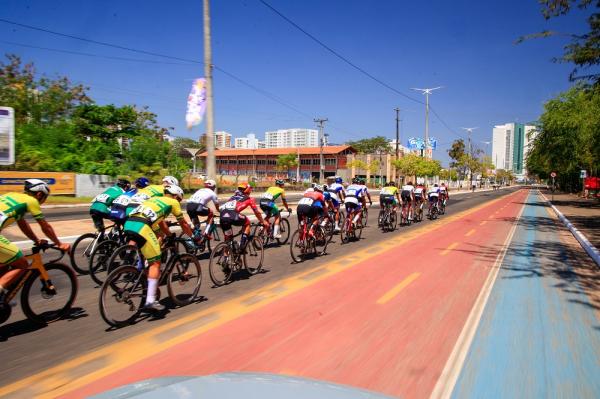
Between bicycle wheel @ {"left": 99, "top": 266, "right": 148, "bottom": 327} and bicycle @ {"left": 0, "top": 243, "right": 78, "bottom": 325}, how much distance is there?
684 millimetres

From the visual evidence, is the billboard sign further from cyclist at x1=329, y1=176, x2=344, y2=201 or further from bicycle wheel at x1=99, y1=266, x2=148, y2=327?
cyclist at x1=329, y1=176, x2=344, y2=201

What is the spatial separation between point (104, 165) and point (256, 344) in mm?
29673

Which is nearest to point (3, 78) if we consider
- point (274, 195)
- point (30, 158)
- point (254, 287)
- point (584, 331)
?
point (30, 158)

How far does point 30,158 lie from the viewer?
27.6 m

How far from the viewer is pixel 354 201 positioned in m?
12.5

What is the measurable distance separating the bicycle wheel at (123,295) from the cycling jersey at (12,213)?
3.65ft

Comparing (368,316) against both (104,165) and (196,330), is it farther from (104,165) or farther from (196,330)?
(104,165)

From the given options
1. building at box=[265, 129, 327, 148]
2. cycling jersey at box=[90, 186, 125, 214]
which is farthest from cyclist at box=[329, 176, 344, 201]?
building at box=[265, 129, 327, 148]

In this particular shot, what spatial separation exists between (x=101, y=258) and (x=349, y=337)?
5.35 m

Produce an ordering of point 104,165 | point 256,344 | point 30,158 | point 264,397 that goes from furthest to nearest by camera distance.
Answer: point 104,165 < point 30,158 < point 256,344 < point 264,397

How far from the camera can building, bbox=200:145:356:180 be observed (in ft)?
263

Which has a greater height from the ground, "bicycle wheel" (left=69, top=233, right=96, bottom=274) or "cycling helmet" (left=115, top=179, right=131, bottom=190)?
"cycling helmet" (left=115, top=179, right=131, bottom=190)

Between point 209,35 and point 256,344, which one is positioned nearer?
point 256,344

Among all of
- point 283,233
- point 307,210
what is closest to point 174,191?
point 307,210
